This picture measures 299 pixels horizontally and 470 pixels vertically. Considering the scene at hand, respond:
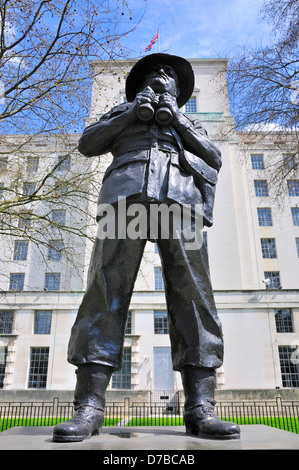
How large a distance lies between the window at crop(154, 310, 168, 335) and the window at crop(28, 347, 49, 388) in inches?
347

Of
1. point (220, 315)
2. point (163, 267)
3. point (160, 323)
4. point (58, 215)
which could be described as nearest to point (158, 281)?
point (160, 323)

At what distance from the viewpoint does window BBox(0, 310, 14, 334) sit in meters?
31.9

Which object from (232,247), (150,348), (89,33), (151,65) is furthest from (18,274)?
(151,65)

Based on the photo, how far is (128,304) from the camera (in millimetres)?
3406

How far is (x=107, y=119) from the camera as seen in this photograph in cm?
396

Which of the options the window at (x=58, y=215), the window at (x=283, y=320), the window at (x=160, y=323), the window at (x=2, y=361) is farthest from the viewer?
the window at (x=283, y=320)

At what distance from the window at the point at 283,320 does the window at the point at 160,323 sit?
348 inches

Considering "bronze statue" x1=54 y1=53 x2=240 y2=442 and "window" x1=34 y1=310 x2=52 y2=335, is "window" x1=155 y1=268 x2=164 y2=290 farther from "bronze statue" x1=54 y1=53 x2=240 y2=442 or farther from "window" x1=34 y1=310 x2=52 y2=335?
"bronze statue" x1=54 y1=53 x2=240 y2=442

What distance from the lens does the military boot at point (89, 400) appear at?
2687 mm

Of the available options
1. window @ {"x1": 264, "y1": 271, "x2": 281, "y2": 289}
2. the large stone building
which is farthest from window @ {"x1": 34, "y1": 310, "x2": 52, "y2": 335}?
window @ {"x1": 264, "y1": 271, "x2": 281, "y2": 289}

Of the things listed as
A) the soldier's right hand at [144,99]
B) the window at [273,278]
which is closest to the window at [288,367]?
the window at [273,278]

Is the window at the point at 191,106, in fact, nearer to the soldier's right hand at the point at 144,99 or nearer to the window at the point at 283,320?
the window at the point at 283,320
